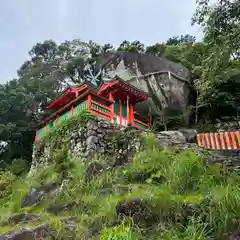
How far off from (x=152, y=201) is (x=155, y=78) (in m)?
16.8

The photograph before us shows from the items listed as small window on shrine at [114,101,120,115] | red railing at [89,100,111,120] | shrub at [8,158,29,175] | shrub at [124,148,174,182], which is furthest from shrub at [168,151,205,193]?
shrub at [8,158,29,175]

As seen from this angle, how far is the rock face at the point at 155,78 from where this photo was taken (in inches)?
819

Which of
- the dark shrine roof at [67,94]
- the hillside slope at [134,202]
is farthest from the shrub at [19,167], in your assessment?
the hillside slope at [134,202]

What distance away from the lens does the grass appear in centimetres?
452

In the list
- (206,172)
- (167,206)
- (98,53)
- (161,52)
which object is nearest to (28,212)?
(167,206)

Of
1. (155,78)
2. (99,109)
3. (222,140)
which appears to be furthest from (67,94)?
(222,140)

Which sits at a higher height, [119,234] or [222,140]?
[222,140]

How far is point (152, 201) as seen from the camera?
204 inches

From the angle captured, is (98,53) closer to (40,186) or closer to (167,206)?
(40,186)

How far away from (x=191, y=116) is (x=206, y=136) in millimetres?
9829

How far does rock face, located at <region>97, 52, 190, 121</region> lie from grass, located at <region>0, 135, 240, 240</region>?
13.4 meters

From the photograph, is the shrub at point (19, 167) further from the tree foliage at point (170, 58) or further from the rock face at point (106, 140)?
the rock face at point (106, 140)

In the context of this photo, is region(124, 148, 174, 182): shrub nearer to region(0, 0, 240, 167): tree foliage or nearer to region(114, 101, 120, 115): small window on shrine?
region(0, 0, 240, 167): tree foliage

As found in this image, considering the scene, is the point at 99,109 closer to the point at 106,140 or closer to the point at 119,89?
the point at 106,140
